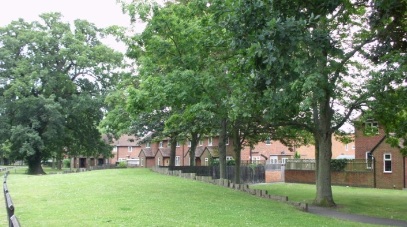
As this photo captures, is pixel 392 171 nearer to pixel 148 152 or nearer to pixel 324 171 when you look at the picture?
pixel 324 171

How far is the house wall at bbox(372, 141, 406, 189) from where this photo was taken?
36031mm

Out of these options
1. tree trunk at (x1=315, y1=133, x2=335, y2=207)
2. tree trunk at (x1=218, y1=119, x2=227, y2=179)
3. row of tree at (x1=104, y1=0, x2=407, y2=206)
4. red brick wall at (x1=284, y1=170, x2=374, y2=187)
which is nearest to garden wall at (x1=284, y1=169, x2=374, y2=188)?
red brick wall at (x1=284, y1=170, x2=374, y2=187)

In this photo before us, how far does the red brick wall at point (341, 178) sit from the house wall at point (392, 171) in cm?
81

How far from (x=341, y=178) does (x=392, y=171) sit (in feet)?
15.9

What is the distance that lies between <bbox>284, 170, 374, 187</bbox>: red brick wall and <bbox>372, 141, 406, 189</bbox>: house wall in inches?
31.9

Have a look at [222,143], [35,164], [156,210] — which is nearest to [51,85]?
[35,164]

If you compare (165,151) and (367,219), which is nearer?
(367,219)

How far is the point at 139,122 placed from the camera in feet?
133

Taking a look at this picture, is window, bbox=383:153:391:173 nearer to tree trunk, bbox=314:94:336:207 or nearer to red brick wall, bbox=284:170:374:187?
red brick wall, bbox=284:170:374:187

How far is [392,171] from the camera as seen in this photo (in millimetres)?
36469

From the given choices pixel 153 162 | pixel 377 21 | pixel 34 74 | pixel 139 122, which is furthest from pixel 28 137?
pixel 377 21

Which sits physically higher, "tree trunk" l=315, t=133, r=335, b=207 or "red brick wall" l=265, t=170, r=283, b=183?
"tree trunk" l=315, t=133, r=335, b=207

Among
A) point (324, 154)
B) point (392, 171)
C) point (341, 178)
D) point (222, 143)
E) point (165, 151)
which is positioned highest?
point (222, 143)

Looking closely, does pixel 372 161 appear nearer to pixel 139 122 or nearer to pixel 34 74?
pixel 139 122
